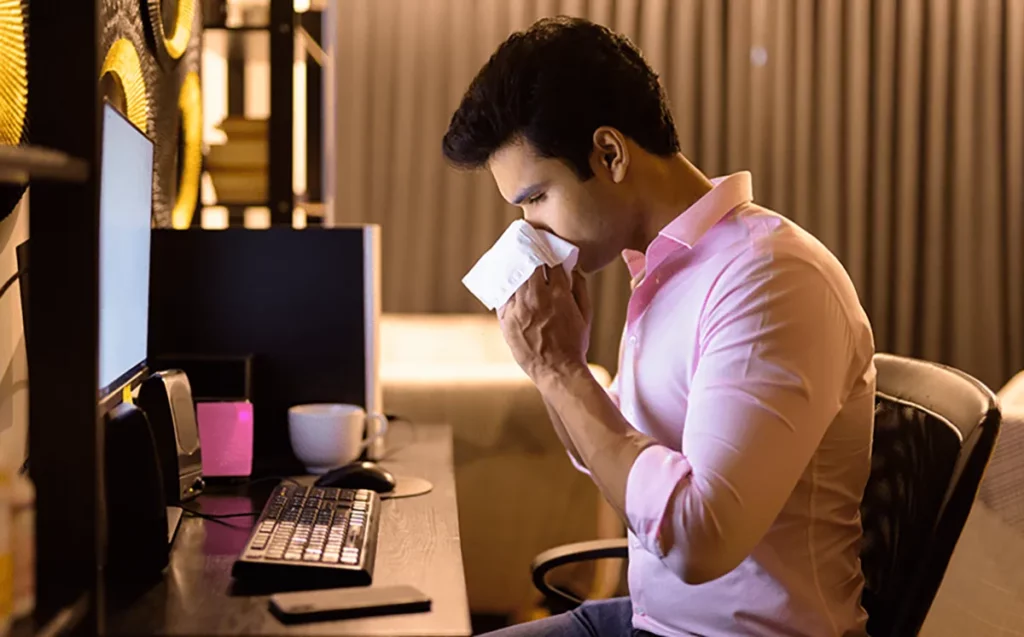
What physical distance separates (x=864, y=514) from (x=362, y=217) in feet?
7.05

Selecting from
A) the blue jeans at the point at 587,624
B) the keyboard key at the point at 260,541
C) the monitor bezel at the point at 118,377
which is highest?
the monitor bezel at the point at 118,377

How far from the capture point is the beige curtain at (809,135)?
10.3 ft

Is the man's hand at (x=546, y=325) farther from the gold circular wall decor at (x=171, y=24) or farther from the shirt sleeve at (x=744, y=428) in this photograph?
the gold circular wall decor at (x=171, y=24)

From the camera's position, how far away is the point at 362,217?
3.14m

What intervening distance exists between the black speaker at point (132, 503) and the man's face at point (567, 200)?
0.50m

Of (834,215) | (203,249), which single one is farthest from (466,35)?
(203,249)

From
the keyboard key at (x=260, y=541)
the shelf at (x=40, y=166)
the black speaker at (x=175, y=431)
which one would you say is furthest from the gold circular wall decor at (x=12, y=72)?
the keyboard key at (x=260, y=541)

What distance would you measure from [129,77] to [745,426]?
1.22 meters

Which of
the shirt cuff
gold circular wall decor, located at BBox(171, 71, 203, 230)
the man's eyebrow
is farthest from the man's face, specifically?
gold circular wall decor, located at BBox(171, 71, 203, 230)

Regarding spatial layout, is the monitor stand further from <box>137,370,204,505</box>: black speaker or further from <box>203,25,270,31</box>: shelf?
<box>203,25,270,31</box>: shelf

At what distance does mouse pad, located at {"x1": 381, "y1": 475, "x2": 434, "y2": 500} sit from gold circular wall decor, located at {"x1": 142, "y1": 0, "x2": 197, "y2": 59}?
0.93m

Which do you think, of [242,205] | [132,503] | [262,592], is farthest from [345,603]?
[242,205]

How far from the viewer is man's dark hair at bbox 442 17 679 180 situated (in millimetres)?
1187

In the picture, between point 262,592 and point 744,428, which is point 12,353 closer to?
point 262,592
